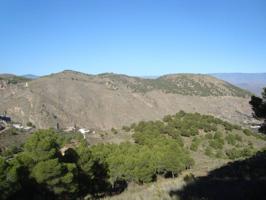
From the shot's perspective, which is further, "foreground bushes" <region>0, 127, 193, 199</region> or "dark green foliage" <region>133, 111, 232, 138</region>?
"dark green foliage" <region>133, 111, 232, 138</region>

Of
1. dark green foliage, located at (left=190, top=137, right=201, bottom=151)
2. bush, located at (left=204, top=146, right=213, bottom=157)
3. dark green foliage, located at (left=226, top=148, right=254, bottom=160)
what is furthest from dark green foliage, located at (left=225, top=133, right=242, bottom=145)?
bush, located at (left=204, top=146, right=213, bottom=157)

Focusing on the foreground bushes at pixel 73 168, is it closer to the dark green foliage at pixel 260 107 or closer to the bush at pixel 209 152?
the bush at pixel 209 152

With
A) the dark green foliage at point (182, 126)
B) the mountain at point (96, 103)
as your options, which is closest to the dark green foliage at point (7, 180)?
the dark green foliage at point (182, 126)

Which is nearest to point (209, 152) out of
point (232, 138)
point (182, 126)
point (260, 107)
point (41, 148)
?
point (232, 138)

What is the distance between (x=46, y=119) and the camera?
13150cm

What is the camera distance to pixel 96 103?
161 meters

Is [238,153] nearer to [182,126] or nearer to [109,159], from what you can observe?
[182,126]

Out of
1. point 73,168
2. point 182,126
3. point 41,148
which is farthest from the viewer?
point 182,126

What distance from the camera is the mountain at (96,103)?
138m

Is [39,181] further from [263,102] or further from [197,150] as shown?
[197,150]

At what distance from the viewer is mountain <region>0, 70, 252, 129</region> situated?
138500 mm

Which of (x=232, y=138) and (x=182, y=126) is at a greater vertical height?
(x=182, y=126)

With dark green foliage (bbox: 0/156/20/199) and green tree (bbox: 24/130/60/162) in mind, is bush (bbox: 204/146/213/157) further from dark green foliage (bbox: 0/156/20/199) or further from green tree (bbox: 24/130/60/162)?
dark green foliage (bbox: 0/156/20/199)

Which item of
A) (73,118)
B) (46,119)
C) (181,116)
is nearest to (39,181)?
(181,116)
